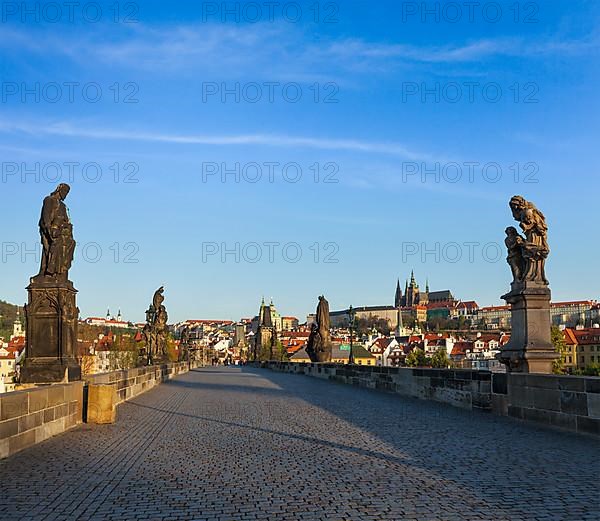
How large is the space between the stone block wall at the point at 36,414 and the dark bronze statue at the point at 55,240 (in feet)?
7.03

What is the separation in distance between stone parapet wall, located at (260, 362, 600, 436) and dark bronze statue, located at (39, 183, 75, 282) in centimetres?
792

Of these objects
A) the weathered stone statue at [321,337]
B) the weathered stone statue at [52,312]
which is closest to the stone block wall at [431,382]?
the weathered stone statue at [52,312]

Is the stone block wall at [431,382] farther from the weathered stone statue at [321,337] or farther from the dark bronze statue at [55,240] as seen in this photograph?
the dark bronze statue at [55,240]

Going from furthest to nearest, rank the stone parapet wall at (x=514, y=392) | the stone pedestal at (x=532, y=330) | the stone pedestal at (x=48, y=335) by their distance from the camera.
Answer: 1. the stone pedestal at (x=532, y=330)
2. the stone pedestal at (x=48, y=335)
3. the stone parapet wall at (x=514, y=392)

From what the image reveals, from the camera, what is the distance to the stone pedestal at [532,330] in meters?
13.2

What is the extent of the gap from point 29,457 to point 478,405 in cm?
855

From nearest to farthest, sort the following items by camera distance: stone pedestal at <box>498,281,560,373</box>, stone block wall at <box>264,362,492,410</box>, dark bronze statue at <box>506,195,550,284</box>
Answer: stone pedestal at <box>498,281,560,373</box>
dark bronze statue at <box>506,195,550,284</box>
stone block wall at <box>264,362,492,410</box>

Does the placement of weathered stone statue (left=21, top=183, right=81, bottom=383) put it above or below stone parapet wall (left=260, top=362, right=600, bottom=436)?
A: above

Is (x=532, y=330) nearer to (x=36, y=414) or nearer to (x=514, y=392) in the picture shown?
(x=514, y=392)

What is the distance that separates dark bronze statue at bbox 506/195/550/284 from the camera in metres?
13.5

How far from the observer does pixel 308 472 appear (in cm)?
740

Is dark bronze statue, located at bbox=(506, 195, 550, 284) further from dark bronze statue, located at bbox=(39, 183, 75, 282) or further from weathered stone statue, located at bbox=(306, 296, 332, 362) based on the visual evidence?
weathered stone statue, located at bbox=(306, 296, 332, 362)

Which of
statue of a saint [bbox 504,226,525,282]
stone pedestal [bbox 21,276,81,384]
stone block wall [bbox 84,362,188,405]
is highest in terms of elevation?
statue of a saint [bbox 504,226,525,282]

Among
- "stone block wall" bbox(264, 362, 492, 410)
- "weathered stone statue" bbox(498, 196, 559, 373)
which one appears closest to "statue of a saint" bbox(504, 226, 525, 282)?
"weathered stone statue" bbox(498, 196, 559, 373)
